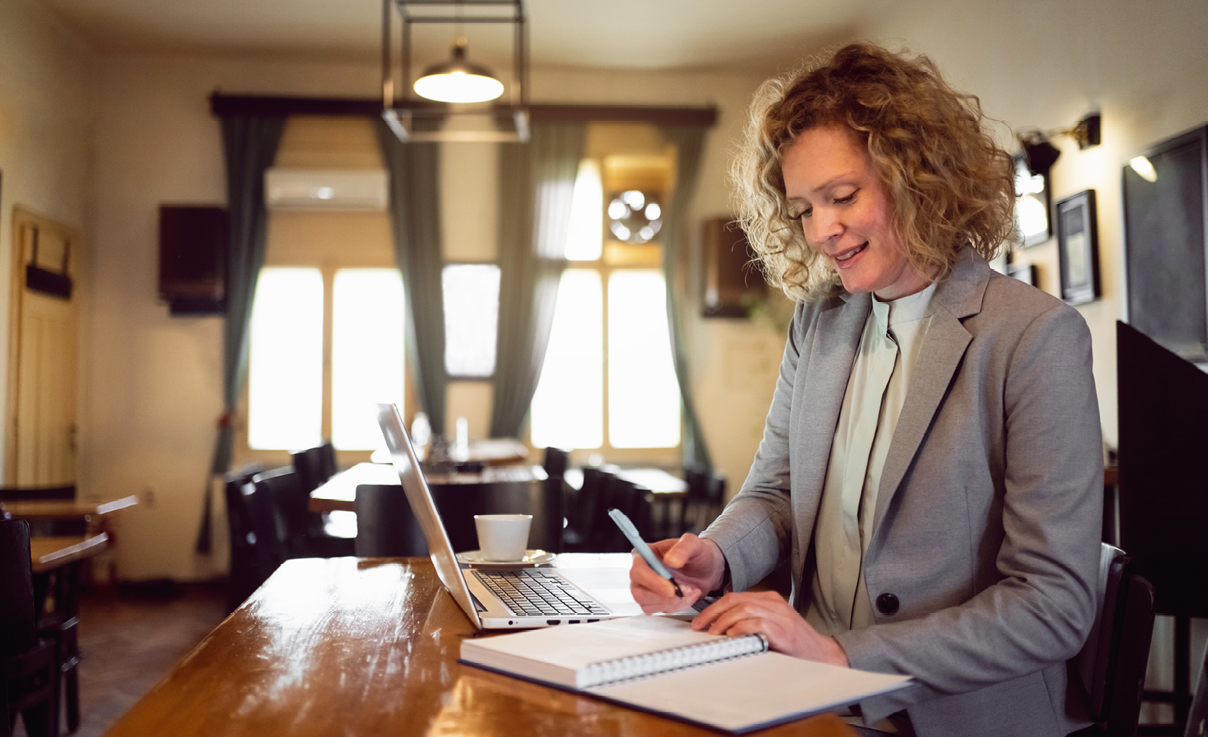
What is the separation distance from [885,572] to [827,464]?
0.25 m

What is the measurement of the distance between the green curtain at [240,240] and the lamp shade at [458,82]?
2.61 meters

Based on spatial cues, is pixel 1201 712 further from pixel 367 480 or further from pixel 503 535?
pixel 367 480

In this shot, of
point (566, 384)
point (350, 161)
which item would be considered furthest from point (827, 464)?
point (350, 161)

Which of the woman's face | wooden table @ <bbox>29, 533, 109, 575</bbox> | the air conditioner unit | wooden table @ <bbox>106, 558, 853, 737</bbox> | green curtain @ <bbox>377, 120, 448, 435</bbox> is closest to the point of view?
wooden table @ <bbox>106, 558, 853, 737</bbox>

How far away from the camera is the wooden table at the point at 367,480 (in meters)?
3.26

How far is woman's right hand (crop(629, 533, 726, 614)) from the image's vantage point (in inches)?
48.1

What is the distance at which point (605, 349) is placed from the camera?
723 centimetres

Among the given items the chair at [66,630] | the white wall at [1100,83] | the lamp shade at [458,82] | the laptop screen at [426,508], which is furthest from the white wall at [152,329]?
the laptop screen at [426,508]

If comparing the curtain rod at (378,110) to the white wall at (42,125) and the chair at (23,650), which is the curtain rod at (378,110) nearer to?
the white wall at (42,125)

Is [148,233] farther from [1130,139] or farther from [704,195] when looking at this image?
[1130,139]

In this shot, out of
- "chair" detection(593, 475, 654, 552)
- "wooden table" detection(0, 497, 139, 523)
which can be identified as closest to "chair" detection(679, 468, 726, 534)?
"chair" detection(593, 475, 654, 552)

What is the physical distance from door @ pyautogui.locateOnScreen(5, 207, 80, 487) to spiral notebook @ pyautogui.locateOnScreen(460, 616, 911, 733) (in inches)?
226

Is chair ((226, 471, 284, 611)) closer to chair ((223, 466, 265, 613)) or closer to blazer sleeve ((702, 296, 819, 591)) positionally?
chair ((223, 466, 265, 613))

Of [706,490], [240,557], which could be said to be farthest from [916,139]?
[706,490]
